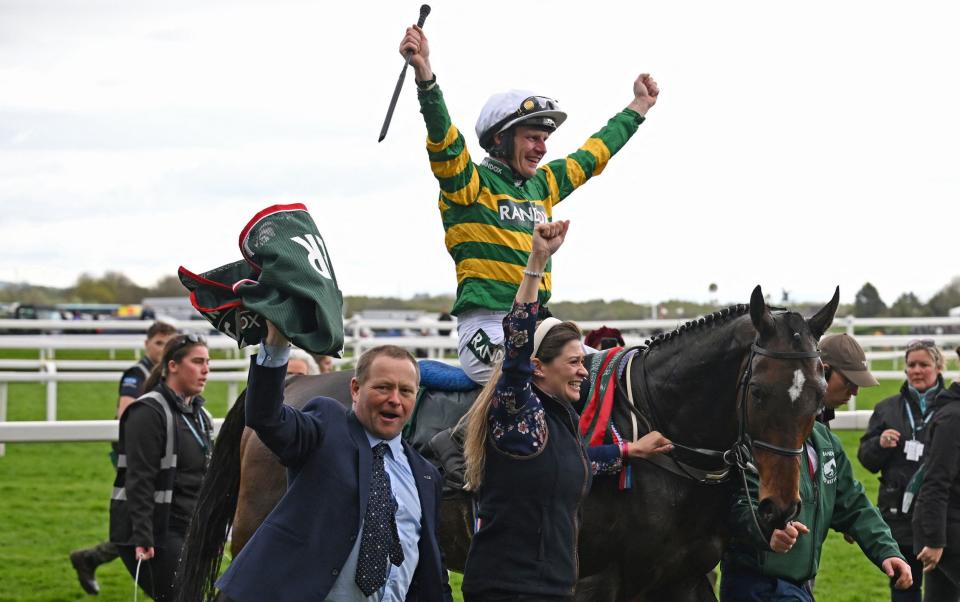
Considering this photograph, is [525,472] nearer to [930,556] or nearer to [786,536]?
[786,536]

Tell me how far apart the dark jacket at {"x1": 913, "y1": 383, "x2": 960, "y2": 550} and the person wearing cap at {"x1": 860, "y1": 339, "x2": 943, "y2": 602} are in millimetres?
376

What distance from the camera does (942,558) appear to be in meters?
6.39

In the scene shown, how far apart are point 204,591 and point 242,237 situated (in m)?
1.94

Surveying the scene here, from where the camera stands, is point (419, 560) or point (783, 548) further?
point (783, 548)

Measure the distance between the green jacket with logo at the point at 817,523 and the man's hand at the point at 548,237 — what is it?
63.6 inches

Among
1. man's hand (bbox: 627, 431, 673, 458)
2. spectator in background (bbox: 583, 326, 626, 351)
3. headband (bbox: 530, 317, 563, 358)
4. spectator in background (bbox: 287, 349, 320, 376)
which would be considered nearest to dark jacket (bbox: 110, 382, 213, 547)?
spectator in background (bbox: 287, 349, 320, 376)

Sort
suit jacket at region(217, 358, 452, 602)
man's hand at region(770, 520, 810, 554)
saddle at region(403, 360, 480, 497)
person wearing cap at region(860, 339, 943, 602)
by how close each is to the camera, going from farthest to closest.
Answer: person wearing cap at region(860, 339, 943, 602) → saddle at region(403, 360, 480, 497) → man's hand at region(770, 520, 810, 554) → suit jacket at region(217, 358, 452, 602)

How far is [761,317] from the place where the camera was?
4668 millimetres

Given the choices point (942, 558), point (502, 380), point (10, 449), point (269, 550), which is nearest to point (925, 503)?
point (942, 558)

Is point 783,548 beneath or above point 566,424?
beneath

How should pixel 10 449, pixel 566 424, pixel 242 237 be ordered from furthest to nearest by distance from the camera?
pixel 10 449
pixel 566 424
pixel 242 237

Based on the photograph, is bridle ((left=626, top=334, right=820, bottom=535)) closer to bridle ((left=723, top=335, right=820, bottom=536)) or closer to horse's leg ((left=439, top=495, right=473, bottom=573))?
bridle ((left=723, top=335, right=820, bottom=536))

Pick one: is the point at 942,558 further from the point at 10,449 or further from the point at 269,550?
the point at 10,449

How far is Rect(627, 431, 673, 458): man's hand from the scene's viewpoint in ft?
15.2
